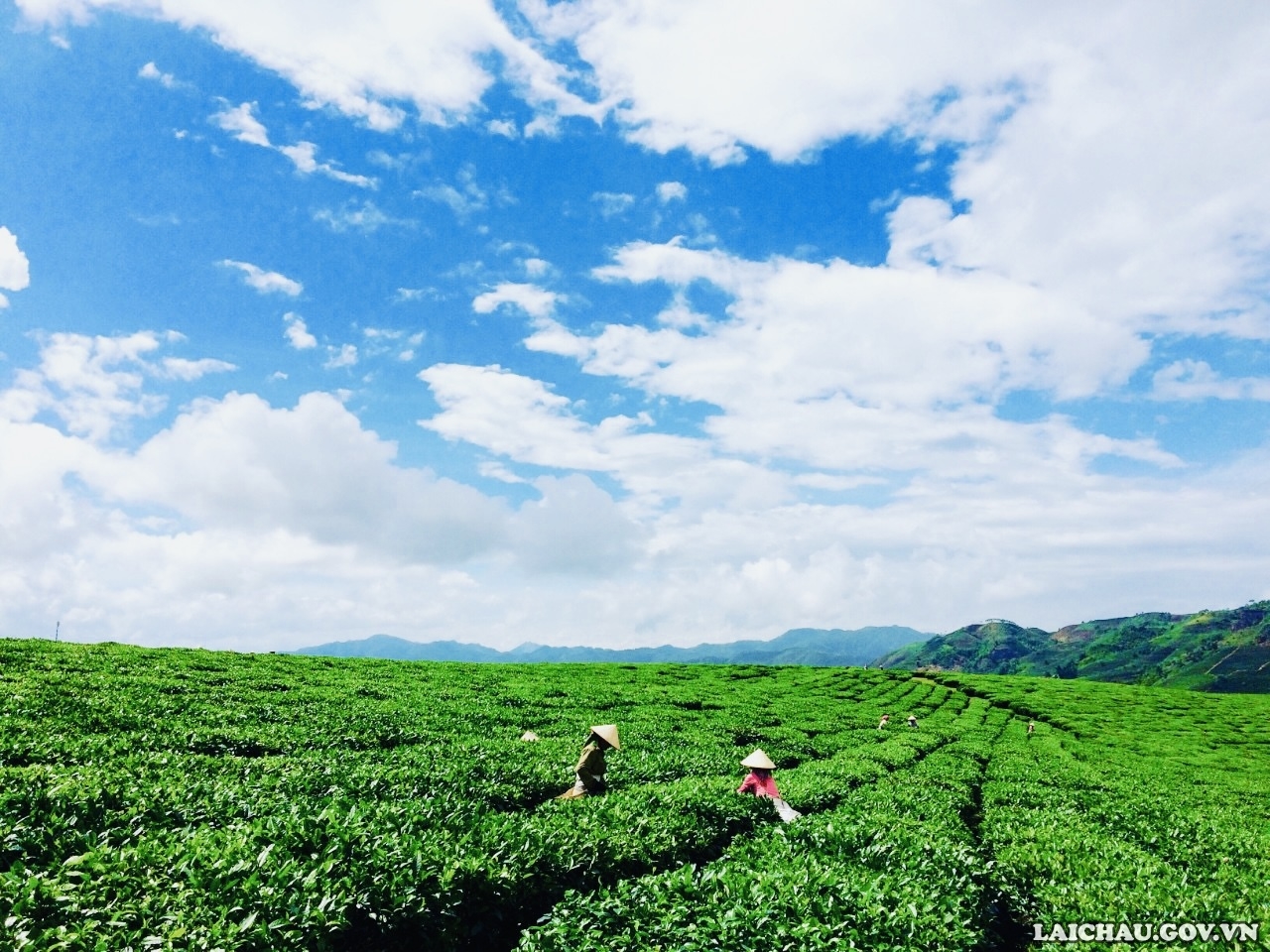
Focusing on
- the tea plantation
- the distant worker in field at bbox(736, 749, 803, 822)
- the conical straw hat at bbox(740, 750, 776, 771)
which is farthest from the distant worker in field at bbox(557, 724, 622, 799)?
the conical straw hat at bbox(740, 750, 776, 771)

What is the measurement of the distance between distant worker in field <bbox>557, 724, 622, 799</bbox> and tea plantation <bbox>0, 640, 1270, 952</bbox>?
109 centimetres

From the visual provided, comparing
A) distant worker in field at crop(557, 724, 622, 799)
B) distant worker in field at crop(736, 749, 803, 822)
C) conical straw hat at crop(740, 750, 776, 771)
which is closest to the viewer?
distant worker in field at crop(557, 724, 622, 799)

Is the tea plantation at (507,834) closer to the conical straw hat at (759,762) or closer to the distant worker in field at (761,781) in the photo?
the distant worker in field at (761,781)

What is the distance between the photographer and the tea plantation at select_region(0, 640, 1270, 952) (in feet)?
25.2

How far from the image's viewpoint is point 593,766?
1669 centimetres

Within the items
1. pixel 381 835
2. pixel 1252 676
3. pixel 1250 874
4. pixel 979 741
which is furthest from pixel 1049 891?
pixel 1252 676

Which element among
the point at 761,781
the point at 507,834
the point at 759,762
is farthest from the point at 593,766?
the point at 507,834

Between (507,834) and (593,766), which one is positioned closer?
(507,834)

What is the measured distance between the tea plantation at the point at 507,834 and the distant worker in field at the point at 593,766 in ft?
3.57

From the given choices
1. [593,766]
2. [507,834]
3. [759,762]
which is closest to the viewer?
[507,834]

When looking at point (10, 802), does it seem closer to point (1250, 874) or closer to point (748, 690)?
point (1250, 874)

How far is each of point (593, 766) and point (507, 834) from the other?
20.8 feet

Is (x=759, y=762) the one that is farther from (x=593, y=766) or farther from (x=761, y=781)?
(x=593, y=766)

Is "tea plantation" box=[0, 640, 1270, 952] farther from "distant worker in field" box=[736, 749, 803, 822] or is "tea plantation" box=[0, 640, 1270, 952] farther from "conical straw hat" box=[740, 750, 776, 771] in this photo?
"conical straw hat" box=[740, 750, 776, 771]
